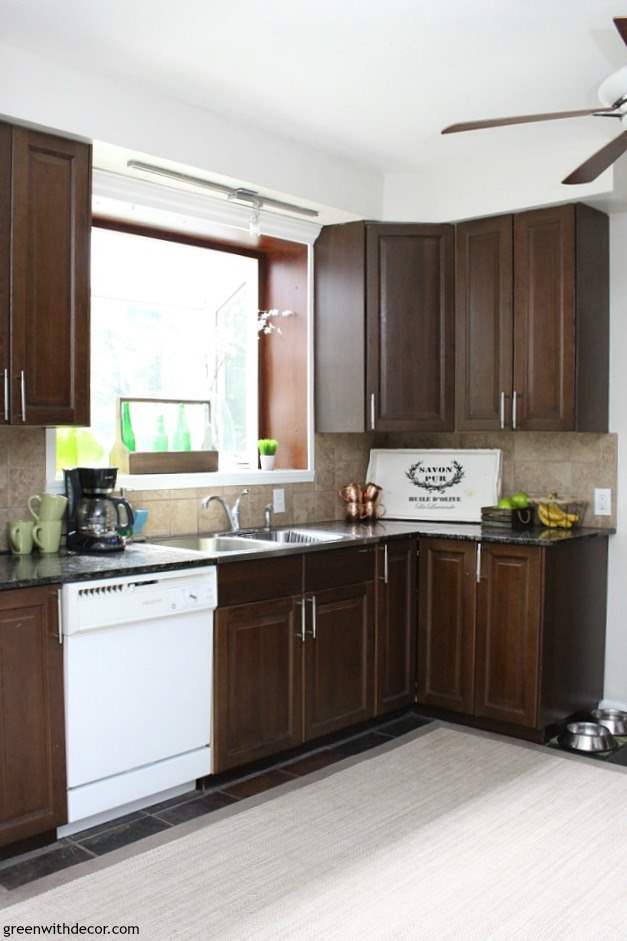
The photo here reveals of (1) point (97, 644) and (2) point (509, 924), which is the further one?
(1) point (97, 644)

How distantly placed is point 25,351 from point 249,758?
171 cm

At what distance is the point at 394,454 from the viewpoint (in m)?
4.71

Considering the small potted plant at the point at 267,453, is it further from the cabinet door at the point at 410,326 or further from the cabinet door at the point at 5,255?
the cabinet door at the point at 5,255

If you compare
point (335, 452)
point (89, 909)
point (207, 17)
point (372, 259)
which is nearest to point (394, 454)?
point (335, 452)

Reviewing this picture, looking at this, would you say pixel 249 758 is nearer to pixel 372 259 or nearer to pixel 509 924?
pixel 509 924

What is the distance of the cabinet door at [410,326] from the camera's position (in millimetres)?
4258

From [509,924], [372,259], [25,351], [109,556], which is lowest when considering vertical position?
[509,924]

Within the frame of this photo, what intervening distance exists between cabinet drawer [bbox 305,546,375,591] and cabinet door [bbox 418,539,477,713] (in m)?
0.36

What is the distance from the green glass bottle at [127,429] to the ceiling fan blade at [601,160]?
2.06 metres

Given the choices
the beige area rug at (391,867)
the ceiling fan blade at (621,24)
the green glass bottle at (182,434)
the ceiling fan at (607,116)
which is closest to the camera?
the ceiling fan blade at (621,24)

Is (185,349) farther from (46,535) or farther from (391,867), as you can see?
(391,867)

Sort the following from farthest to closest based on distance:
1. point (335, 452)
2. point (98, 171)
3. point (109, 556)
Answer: point (335, 452) < point (98, 171) < point (109, 556)

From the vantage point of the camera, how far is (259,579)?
11.0 ft

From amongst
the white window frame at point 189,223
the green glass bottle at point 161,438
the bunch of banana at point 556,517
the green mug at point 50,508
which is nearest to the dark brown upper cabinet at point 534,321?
the bunch of banana at point 556,517
